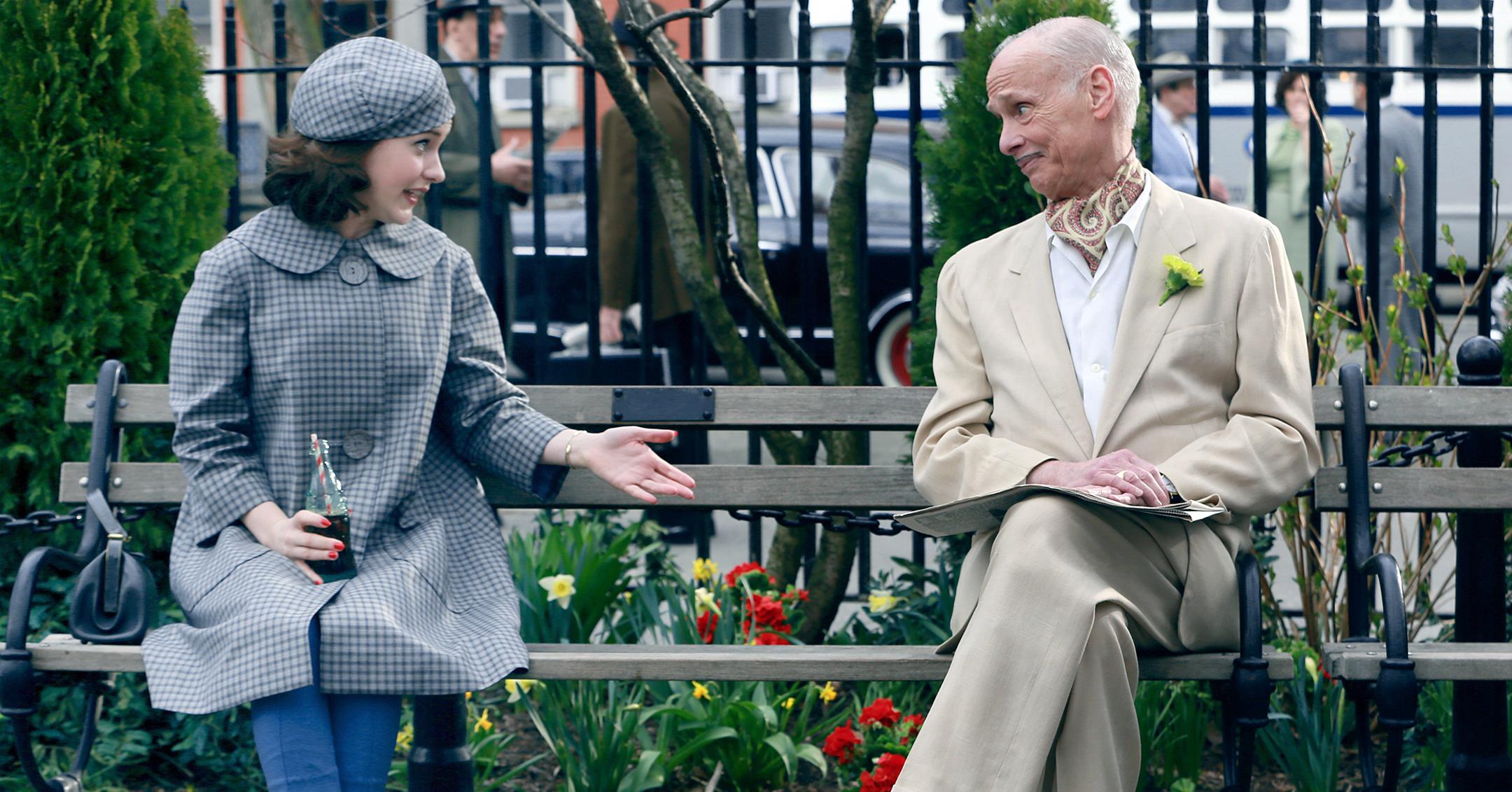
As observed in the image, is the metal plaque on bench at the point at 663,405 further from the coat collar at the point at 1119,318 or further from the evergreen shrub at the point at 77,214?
the evergreen shrub at the point at 77,214

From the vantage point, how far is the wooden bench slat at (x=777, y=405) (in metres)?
3.40

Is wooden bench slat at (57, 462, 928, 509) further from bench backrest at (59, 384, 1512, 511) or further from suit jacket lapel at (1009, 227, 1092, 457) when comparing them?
suit jacket lapel at (1009, 227, 1092, 457)

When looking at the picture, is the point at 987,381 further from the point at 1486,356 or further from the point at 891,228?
the point at 891,228

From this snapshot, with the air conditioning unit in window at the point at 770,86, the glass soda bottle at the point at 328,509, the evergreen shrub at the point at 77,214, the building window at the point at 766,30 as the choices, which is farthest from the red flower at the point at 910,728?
the air conditioning unit in window at the point at 770,86

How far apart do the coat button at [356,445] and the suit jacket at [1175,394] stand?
39.8 inches

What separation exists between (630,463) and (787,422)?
532 mm

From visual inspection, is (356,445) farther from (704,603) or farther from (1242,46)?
(1242,46)

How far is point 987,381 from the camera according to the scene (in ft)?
10.5

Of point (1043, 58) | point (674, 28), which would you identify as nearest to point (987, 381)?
point (1043, 58)

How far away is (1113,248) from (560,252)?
265 inches

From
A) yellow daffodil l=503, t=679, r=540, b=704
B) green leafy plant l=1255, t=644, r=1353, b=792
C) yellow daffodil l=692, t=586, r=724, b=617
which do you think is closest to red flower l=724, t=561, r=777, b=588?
yellow daffodil l=692, t=586, r=724, b=617

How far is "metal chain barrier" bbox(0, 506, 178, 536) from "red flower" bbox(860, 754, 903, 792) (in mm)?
1586

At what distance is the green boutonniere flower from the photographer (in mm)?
3020

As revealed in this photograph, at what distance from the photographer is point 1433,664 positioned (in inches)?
116
